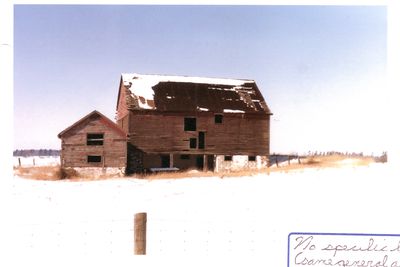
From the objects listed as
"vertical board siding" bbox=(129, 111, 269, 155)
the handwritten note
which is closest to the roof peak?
"vertical board siding" bbox=(129, 111, 269, 155)

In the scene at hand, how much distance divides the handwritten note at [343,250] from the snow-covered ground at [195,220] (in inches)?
9.8

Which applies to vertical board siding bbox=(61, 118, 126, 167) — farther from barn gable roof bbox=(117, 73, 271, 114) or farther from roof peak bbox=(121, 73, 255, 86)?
roof peak bbox=(121, 73, 255, 86)

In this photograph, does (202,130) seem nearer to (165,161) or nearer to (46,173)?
(165,161)

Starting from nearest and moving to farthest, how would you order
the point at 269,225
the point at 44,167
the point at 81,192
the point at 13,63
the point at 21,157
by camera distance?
1. the point at 269,225
2. the point at 13,63
3. the point at 21,157
4. the point at 81,192
5. the point at 44,167

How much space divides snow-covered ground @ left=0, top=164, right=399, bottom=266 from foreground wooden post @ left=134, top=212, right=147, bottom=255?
253 mm

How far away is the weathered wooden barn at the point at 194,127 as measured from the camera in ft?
46.4

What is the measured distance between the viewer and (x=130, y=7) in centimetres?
802

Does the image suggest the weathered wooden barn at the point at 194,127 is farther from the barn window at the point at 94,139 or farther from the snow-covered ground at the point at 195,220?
the snow-covered ground at the point at 195,220

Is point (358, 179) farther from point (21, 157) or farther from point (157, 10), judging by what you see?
point (21, 157)

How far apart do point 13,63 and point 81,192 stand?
3534 millimetres

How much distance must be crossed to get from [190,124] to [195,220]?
827 cm

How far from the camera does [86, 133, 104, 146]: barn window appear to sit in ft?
48.9

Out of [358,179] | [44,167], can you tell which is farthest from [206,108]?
[358,179]

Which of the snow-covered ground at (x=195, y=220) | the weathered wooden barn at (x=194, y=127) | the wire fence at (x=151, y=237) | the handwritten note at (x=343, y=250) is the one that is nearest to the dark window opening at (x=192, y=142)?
the weathered wooden barn at (x=194, y=127)
